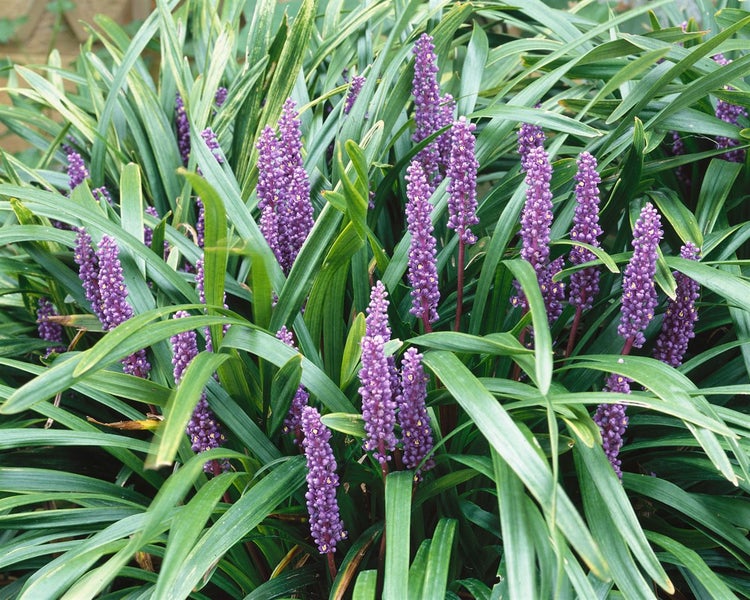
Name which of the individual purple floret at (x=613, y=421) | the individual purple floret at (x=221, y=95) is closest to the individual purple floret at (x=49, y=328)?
the individual purple floret at (x=221, y=95)

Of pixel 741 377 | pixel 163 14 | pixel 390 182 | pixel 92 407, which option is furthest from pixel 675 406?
pixel 163 14

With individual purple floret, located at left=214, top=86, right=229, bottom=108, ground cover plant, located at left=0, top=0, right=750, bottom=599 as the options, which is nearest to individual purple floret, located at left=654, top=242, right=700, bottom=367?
ground cover plant, located at left=0, top=0, right=750, bottom=599

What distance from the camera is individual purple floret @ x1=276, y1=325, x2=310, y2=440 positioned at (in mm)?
1549

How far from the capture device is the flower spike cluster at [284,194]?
176cm

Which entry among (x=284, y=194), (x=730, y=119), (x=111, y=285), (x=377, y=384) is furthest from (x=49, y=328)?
(x=730, y=119)

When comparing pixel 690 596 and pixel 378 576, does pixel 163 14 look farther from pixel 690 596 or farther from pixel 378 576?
pixel 690 596

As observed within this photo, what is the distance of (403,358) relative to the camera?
180 cm

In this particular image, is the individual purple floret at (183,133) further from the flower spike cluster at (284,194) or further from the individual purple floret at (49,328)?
the flower spike cluster at (284,194)

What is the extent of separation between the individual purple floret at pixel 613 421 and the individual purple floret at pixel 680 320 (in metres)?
0.20

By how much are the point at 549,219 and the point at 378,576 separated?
76 centimetres

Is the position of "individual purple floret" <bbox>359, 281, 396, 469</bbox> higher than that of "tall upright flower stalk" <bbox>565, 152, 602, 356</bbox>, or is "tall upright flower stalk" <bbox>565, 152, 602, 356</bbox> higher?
"tall upright flower stalk" <bbox>565, 152, 602, 356</bbox>

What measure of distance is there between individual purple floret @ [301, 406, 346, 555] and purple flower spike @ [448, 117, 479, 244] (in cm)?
50

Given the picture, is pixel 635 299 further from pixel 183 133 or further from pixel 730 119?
pixel 183 133

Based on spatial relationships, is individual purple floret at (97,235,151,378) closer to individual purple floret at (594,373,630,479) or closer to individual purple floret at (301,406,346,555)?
individual purple floret at (301,406,346,555)
